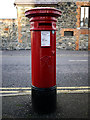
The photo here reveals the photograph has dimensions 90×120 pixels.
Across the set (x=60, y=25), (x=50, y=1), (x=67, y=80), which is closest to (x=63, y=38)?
(x=60, y=25)

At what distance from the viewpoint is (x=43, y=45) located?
242 centimetres

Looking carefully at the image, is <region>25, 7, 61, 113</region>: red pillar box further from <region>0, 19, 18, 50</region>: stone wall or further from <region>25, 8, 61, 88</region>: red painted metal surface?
<region>0, 19, 18, 50</region>: stone wall

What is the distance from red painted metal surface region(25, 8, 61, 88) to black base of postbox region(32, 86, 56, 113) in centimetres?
9

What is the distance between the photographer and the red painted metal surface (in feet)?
7.63

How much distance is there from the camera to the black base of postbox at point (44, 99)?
2.54 metres

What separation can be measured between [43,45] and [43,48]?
0.17 ft

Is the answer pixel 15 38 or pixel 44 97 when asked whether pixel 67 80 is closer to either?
pixel 44 97

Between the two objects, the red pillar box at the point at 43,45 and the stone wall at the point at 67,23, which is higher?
the stone wall at the point at 67,23

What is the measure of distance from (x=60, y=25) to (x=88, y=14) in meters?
3.45

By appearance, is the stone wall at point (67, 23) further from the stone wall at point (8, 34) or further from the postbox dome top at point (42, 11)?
the postbox dome top at point (42, 11)

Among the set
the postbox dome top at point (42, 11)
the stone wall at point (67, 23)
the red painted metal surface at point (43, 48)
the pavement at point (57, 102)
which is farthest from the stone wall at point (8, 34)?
the postbox dome top at point (42, 11)

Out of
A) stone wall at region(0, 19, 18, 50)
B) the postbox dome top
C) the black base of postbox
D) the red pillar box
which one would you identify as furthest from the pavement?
stone wall at region(0, 19, 18, 50)

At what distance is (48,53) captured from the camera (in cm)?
245

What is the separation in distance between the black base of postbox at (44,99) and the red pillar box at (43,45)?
0.04m
